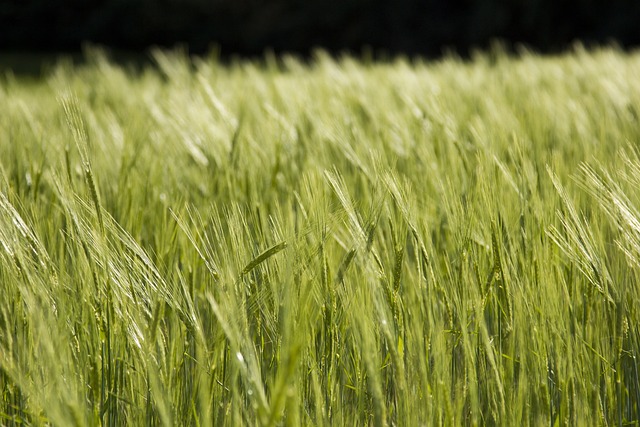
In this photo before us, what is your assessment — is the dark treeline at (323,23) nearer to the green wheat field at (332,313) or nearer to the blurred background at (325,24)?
the blurred background at (325,24)

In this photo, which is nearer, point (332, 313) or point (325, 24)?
point (332, 313)

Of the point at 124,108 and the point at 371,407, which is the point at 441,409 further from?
the point at 124,108

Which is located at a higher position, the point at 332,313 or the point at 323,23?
the point at 323,23

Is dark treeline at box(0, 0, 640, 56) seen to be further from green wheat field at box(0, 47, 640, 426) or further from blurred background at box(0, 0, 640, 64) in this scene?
green wheat field at box(0, 47, 640, 426)

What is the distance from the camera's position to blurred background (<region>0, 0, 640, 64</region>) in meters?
6.60

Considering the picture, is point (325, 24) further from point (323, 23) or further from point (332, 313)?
point (332, 313)

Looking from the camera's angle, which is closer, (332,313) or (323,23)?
(332,313)

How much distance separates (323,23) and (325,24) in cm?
3

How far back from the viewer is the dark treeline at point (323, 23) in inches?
260

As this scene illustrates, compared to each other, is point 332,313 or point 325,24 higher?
point 325,24

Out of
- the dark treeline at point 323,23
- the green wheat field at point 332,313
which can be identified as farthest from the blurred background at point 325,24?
the green wheat field at point 332,313

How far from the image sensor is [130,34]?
24.0ft

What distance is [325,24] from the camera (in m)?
6.86

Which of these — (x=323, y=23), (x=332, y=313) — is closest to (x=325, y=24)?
(x=323, y=23)
